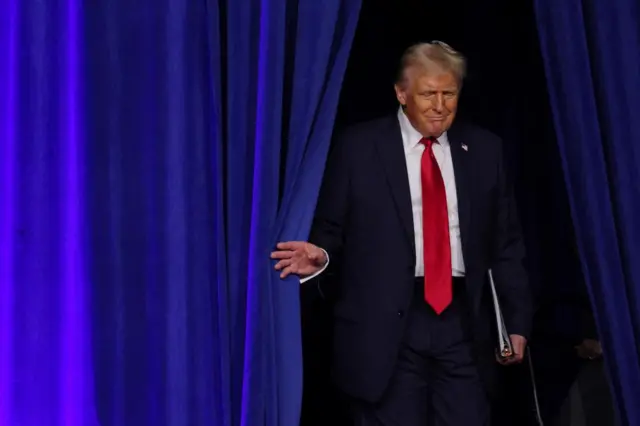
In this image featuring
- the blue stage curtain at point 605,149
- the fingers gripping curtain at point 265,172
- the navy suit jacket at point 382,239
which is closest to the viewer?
the fingers gripping curtain at point 265,172

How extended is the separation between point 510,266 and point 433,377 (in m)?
0.38

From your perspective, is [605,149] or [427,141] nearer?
[605,149]

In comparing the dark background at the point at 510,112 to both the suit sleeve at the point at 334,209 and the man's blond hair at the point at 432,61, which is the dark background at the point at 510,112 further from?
the suit sleeve at the point at 334,209

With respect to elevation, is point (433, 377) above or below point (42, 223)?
below

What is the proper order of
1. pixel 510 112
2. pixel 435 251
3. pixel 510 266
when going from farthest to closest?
pixel 510 112
pixel 510 266
pixel 435 251

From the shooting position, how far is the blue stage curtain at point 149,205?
2035 mm

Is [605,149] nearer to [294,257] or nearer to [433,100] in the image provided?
[433,100]

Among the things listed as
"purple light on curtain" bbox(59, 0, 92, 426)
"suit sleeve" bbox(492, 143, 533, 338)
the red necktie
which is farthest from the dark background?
"purple light on curtain" bbox(59, 0, 92, 426)

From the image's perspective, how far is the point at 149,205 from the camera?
2.08 metres

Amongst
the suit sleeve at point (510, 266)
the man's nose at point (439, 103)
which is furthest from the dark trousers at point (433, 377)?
the man's nose at point (439, 103)

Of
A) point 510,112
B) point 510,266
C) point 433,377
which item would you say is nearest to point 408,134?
point 510,266

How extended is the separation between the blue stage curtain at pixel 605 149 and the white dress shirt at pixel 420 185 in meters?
0.33

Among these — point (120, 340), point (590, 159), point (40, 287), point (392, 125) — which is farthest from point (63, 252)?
point (590, 159)

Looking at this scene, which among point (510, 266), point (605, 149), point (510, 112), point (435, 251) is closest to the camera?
point (605, 149)
